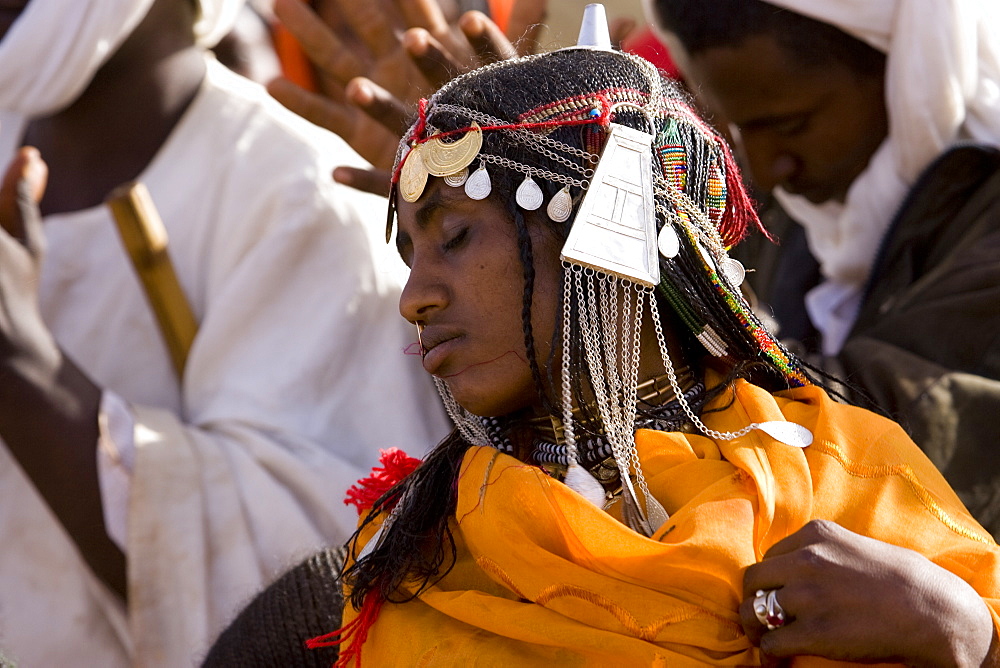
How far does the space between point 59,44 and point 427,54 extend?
1023 millimetres

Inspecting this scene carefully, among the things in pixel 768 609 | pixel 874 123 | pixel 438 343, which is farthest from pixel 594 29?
pixel 874 123

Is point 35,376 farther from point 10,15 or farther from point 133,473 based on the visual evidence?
point 10,15

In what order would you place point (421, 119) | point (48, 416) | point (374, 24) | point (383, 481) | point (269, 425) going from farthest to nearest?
point (374, 24), point (269, 425), point (48, 416), point (383, 481), point (421, 119)

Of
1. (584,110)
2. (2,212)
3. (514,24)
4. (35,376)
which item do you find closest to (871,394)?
(584,110)

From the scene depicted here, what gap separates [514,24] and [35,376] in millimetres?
1502

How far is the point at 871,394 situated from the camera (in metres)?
2.38

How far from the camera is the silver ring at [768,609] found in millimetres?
1232

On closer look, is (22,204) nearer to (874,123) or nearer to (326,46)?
(326,46)

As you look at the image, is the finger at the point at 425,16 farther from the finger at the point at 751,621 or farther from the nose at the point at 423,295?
the finger at the point at 751,621

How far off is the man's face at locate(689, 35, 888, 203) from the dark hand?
2.00m

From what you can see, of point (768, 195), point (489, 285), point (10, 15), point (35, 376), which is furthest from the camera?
point (768, 195)

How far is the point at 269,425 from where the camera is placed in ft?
8.39

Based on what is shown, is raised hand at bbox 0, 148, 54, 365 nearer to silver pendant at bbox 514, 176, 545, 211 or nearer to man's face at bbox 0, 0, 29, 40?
man's face at bbox 0, 0, 29, 40

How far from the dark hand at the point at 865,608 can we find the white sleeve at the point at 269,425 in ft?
4.42
